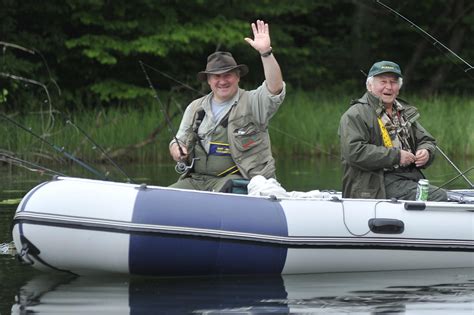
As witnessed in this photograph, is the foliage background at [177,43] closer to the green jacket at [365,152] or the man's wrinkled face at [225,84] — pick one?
the man's wrinkled face at [225,84]

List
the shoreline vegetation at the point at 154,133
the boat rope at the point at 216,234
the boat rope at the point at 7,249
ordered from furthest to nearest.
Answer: the shoreline vegetation at the point at 154,133 → the boat rope at the point at 7,249 → the boat rope at the point at 216,234

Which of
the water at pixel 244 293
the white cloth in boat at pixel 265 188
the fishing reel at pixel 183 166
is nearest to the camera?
the water at pixel 244 293

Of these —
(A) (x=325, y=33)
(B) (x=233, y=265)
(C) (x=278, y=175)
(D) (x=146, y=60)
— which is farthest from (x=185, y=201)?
(A) (x=325, y=33)

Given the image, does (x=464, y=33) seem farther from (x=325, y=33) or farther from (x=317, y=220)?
(x=317, y=220)

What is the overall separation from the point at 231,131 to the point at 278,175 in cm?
563

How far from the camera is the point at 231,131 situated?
26.4 ft

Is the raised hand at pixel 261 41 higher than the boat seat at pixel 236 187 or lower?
higher

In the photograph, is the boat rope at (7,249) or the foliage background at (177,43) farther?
the foliage background at (177,43)

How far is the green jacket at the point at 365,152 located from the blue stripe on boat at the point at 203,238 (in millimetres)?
810

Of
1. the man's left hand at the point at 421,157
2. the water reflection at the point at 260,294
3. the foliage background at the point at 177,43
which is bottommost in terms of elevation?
the water reflection at the point at 260,294

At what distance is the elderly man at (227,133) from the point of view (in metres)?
8.02

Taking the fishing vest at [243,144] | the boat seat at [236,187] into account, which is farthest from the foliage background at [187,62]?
the boat seat at [236,187]

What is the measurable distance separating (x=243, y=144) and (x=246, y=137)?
53 millimetres

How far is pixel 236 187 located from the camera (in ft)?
26.0
